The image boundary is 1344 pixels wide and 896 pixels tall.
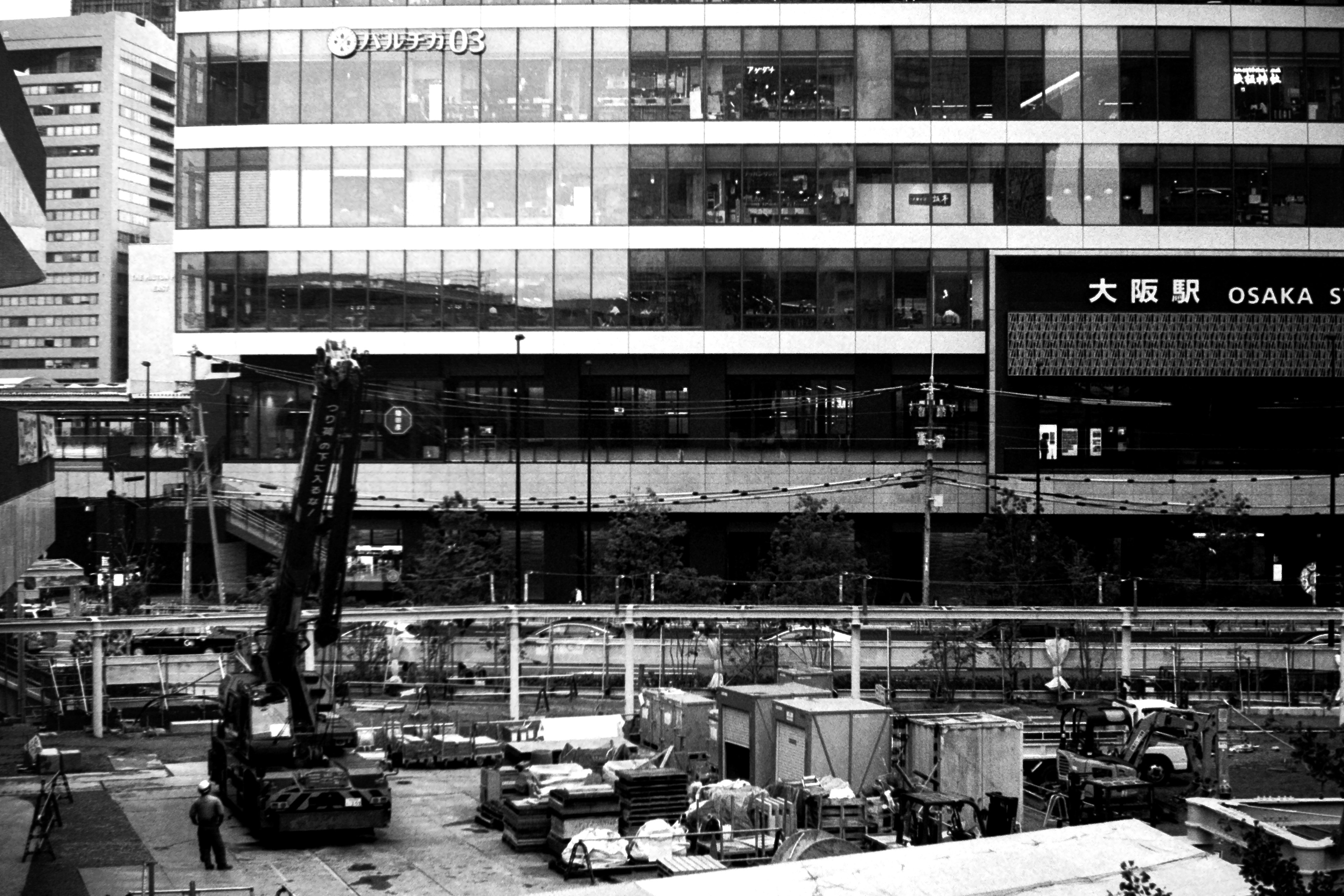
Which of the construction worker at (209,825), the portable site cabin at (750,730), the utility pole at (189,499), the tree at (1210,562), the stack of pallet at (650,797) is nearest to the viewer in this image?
the construction worker at (209,825)

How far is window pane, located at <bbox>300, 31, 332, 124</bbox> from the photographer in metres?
61.6

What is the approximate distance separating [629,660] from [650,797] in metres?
12.4

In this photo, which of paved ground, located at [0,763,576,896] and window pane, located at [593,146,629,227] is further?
window pane, located at [593,146,629,227]

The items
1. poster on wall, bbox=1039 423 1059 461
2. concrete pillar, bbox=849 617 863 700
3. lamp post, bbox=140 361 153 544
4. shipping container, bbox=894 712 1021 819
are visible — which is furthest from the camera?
lamp post, bbox=140 361 153 544

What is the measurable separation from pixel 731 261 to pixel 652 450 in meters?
7.95

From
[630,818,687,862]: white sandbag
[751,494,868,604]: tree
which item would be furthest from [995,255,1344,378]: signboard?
[630,818,687,862]: white sandbag

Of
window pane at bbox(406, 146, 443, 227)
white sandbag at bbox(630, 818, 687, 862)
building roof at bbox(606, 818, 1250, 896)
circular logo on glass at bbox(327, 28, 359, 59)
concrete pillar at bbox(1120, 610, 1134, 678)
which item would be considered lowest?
white sandbag at bbox(630, 818, 687, 862)

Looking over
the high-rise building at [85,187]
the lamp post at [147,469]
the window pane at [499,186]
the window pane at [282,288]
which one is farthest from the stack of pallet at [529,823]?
the high-rise building at [85,187]

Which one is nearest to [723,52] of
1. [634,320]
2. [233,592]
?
[634,320]

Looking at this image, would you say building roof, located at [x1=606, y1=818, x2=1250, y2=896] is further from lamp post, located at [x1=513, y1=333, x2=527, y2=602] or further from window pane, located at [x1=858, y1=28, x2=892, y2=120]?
window pane, located at [x1=858, y1=28, x2=892, y2=120]

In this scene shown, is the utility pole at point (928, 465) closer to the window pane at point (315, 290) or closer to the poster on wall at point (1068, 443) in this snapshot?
the poster on wall at point (1068, 443)

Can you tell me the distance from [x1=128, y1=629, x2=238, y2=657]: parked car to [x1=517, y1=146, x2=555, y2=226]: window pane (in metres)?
20.1

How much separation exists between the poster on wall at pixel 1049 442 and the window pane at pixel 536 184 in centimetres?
2073

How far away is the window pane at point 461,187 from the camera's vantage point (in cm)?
6138
